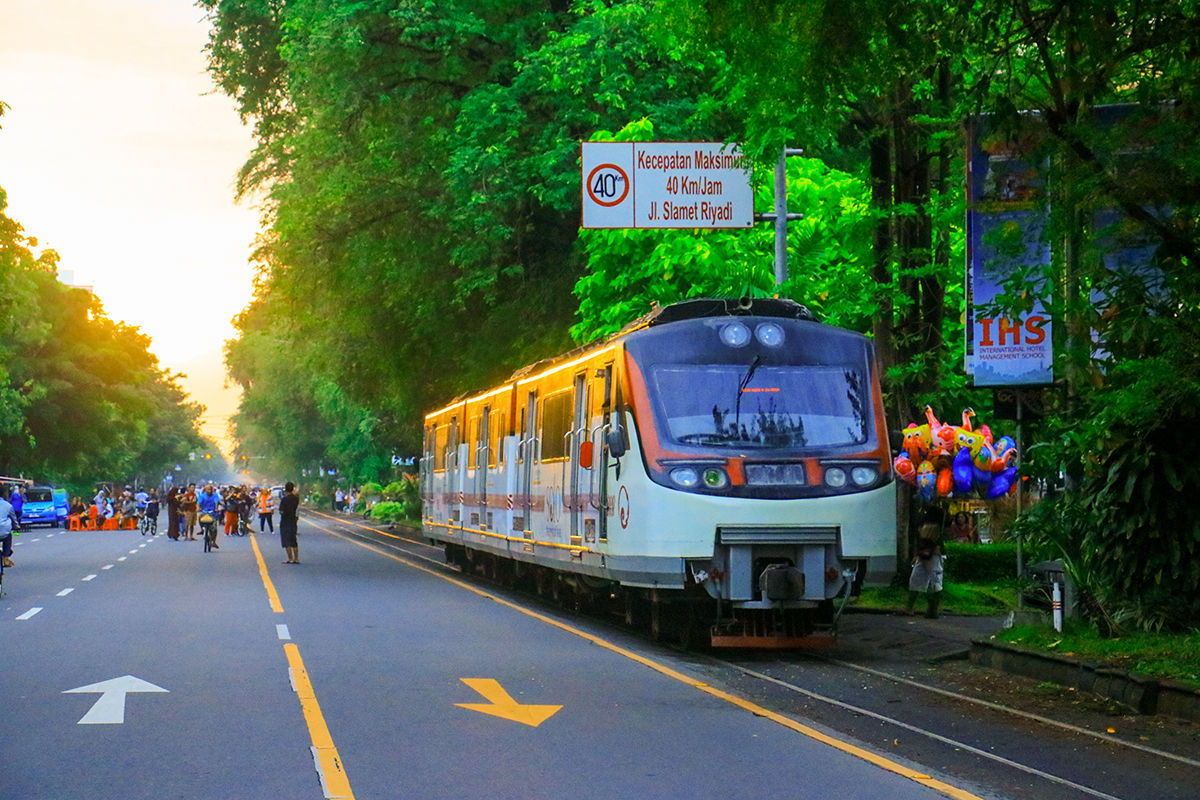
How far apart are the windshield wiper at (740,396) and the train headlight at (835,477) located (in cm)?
100

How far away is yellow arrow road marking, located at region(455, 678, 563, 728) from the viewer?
38.3 feet

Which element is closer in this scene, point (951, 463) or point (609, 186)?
point (951, 463)

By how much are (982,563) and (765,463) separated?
1155cm

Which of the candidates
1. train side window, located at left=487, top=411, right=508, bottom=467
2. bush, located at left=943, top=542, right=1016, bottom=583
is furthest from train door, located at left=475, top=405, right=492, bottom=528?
bush, located at left=943, top=542, right=1016, bottom=583

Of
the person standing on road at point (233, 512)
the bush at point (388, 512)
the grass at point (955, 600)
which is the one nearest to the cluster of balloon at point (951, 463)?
the grass at point (955, 600)

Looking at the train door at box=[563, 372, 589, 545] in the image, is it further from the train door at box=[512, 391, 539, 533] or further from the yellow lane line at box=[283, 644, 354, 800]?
the yellow lane line at box=[283, 644, 354, 800]

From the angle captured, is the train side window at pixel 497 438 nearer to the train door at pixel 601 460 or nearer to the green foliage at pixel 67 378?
the train door at pixel 601 460

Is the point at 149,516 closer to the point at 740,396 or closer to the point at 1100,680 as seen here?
the point at 740,396

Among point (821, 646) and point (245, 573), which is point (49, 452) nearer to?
point (245, 573)

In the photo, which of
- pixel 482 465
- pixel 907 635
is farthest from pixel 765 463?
pixel 482 465

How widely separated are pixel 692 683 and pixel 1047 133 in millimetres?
5397

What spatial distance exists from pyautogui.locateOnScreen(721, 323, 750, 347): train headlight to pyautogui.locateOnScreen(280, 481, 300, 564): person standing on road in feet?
65.5

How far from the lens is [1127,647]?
551 inches

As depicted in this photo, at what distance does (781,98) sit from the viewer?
1402 cm
